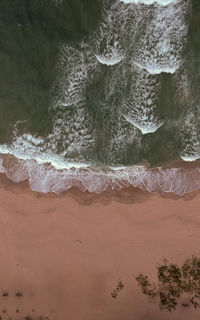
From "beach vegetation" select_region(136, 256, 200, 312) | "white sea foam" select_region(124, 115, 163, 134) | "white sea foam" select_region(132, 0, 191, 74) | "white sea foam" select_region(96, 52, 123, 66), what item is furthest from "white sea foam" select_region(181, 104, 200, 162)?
"beach vegetation" select_region(136, 256, 200, 312)

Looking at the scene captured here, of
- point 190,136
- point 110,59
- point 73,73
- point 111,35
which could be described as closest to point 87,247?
point 190,136

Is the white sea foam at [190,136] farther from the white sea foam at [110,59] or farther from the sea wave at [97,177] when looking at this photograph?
the white sea foam at [110,59]

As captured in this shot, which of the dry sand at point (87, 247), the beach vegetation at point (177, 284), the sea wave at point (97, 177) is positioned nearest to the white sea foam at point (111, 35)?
the sea wave at point (97, 177)

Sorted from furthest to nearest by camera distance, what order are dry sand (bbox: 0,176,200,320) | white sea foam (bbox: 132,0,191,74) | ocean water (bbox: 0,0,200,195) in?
dry sand (bbox: 0,176,200,320) < ocean water (bbox: 0,0,200,195) < white sea foam (bbox: 132,0,191,74)

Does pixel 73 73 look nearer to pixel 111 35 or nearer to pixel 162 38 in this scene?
pixel 111 35

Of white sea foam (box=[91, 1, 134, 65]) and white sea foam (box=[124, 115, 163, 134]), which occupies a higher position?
white sea foam (box=[91, 1, 134, 65])

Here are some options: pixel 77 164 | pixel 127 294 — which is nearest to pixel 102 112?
pixel 77 164

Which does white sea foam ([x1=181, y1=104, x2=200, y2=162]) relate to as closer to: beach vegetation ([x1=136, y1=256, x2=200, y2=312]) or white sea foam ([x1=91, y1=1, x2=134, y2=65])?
white sea foam ([x1=91, y1=1, x2=134, y2=65])
